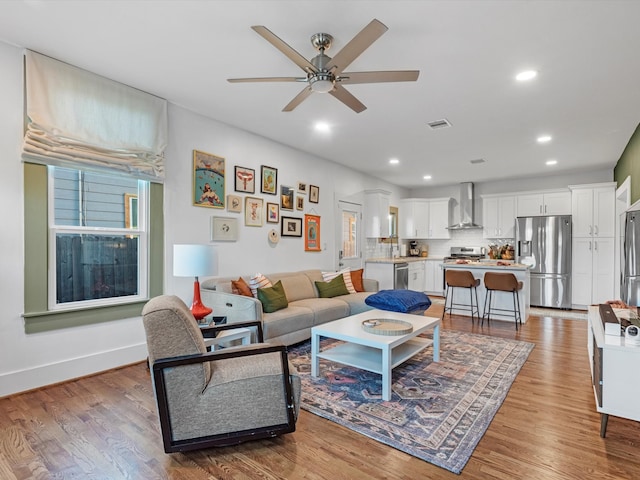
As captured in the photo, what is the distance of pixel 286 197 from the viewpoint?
5199 millimetres

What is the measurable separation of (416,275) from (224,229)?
515 centimetres

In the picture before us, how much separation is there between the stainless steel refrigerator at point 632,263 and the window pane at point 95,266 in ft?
15.5

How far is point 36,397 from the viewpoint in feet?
8.75

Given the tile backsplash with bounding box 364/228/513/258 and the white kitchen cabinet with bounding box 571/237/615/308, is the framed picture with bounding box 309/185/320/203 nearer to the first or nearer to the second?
the tile backsplash with bounding box 364/228/513/258

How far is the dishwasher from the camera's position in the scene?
6.87 metres

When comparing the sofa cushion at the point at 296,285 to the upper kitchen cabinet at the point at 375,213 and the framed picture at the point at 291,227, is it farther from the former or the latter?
the upper kitchen cabinet at the point at 375,213

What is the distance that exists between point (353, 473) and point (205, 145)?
365 cm

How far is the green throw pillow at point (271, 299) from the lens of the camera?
380 cm

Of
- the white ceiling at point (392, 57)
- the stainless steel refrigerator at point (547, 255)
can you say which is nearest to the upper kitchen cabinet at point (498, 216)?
the stainless steel refrigerator at point (547, 255)

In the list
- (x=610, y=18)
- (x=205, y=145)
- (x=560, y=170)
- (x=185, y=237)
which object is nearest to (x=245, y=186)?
(x=205, y=145)

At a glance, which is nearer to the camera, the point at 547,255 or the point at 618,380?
the point at 618,380

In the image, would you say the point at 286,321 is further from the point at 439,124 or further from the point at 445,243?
the point at 445,243

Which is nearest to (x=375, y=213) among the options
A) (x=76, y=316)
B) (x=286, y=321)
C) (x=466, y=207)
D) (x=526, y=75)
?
(x=466, y=207)

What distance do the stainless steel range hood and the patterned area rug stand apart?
15.0 feet
